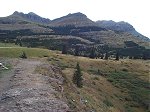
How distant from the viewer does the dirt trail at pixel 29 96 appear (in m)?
33.9

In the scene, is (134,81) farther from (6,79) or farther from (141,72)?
(6,79)

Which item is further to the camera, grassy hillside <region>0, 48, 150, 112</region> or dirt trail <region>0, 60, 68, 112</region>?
grassy hillside <region>0, 48, 150, 112</region>

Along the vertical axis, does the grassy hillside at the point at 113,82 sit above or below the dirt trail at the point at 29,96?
below

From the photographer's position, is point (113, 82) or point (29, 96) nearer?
point (29, 96)

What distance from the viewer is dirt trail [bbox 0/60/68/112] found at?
111 feet

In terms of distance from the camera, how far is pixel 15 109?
33000 millimetres

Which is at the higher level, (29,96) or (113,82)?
(29,96)

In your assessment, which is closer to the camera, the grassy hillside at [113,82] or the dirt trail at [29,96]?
the dirt trail at [29,96]

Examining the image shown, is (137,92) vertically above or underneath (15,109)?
underneath

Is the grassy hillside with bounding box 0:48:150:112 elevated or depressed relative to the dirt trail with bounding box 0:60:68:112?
depressed

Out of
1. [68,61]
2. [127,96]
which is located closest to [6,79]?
[127,96]

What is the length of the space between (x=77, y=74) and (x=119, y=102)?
18.0 metres

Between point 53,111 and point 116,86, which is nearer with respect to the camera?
point 53,111

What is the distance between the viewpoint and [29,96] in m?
37.5
